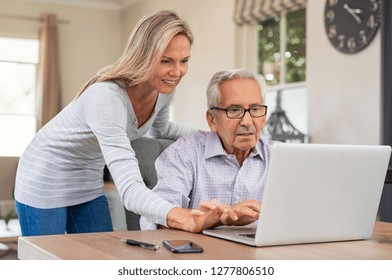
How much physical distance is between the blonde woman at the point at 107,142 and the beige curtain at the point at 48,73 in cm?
539

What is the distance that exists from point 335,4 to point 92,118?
10.3 ft

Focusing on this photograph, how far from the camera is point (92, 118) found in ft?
5.40

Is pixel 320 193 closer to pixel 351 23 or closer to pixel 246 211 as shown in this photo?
pixel 246 211

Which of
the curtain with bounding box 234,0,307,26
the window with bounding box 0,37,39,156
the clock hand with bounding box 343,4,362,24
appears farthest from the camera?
the window with bounding box 0,37,39,156

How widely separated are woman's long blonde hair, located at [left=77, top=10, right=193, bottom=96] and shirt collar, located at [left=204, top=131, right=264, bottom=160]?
A: 273mm

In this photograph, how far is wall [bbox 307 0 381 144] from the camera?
409cm

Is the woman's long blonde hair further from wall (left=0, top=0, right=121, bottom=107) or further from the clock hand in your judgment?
wall (left=0, top=0, right=121, bottom=107)

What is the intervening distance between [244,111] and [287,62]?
3460 millimetres

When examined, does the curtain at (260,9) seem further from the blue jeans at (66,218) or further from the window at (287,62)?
the blue jeans at (66,218)

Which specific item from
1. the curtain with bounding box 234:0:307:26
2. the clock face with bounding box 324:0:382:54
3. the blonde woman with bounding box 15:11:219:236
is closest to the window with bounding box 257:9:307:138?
the curtain with bounding box 234:0:307:26

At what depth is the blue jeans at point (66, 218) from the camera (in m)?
1.92

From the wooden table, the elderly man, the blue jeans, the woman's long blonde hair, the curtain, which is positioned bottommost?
the blue jeans

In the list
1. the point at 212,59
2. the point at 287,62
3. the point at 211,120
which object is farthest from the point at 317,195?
the point at 212,59

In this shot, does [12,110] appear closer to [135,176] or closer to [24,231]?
[24,231]
